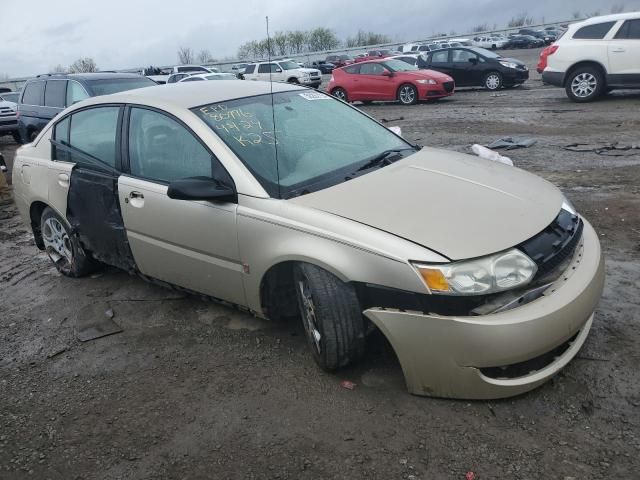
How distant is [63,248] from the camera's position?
4.78 metres

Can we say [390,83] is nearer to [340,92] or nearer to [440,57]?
[340,92]

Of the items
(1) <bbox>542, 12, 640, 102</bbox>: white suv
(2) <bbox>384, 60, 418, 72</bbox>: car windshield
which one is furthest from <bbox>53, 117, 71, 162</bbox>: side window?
(2) <bbox>384, 60, 418, 72</bbox>: car windshield

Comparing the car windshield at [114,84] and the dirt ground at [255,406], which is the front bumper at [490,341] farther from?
the car windshield at [114,84]

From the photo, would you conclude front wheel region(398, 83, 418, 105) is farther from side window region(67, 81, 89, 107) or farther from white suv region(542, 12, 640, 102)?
side window region(67, 81, 89, 107)

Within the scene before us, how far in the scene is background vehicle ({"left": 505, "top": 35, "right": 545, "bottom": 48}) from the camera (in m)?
46.9

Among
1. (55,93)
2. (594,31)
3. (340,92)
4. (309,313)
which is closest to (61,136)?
(309,313)

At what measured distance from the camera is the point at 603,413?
→ 2566 millimetres

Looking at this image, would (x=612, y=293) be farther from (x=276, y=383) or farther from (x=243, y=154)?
(x=243, y=154)

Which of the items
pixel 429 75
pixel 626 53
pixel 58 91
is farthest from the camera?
pixel 429 75

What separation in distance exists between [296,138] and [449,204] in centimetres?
114

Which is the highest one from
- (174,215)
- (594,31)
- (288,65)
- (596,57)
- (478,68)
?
(594,31)

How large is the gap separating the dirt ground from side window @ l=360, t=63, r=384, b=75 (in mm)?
13054

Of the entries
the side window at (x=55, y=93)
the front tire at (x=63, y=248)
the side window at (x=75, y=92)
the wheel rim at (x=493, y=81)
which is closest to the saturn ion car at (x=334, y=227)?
the front tire at (x=63, y=248)

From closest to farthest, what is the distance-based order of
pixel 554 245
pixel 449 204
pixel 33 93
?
pixel 554 245
pixel 449 204
pixel 33 93
